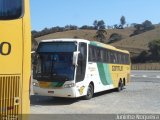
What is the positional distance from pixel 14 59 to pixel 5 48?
0.26m

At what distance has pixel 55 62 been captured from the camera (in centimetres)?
1934

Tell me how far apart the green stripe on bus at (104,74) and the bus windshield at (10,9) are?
1613 cm

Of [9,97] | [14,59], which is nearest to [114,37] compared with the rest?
[14,59]

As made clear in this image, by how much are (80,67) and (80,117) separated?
5960 millimetres

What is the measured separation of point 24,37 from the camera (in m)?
6.87

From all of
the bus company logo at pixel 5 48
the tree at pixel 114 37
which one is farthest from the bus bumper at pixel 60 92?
the tree at pixel 114 37

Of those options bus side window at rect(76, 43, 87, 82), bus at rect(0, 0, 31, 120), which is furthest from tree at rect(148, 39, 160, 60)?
bus at rect(0, 0, 31, 120)

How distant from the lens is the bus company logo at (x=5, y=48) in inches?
254

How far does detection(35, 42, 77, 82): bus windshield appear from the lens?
19.0 meters

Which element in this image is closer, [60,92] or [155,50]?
[60,92]

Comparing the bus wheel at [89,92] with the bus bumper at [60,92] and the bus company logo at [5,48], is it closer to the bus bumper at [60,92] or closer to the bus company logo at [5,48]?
the bus bumper at [60,92]

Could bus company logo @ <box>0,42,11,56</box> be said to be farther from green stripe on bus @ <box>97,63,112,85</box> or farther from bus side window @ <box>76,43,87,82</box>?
green stripe on bus @ <box>97,63,112,85</box>

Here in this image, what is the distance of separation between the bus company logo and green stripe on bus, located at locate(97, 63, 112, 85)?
53.6 ft

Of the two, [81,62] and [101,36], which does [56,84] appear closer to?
[81,62]
